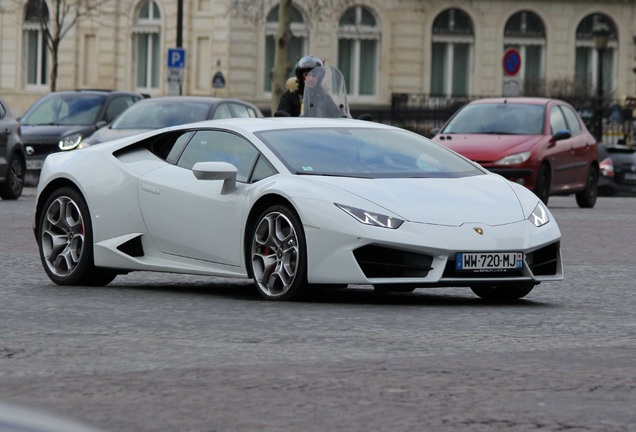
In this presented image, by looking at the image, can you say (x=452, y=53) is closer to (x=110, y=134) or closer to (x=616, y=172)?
(x=616, y=172)

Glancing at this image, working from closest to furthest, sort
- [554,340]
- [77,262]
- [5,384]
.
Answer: [5,384]
[554,340]
[77,262]

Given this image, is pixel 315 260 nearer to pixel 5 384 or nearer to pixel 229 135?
pixel 229 135

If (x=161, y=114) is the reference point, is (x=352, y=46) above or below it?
above

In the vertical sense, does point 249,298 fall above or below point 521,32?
below

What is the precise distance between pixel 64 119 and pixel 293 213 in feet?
65.1

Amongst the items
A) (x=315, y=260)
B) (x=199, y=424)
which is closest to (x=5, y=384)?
(x=199, y=424)

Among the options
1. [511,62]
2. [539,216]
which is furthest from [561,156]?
[539,216]

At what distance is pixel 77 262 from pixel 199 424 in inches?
241

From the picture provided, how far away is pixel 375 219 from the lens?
10.6 metres

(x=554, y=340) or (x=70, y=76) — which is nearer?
(x=554, y=340)

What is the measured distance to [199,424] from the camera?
20.4 feet

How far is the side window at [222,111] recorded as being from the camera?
26019 millimetres

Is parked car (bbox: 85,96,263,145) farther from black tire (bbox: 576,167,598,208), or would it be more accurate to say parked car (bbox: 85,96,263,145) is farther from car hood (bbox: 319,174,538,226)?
car hood (bbox: 319,174,538,226)

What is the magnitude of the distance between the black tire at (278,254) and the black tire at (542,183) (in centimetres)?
1352
